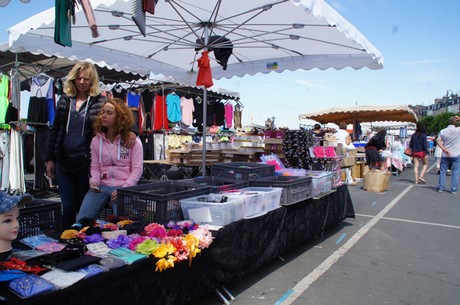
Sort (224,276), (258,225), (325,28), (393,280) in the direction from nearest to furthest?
(224,276), (258,225), (393,280), (325,28)

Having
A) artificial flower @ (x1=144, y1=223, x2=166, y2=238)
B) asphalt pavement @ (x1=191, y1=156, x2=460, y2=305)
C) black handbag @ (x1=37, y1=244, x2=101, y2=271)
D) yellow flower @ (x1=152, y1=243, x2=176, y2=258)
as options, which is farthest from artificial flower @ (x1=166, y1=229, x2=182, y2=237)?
asphalt pavement @ (x1=191, y1=156, x2=460, y2=305)

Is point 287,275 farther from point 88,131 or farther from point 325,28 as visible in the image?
point 325,28

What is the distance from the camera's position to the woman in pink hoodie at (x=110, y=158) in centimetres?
308

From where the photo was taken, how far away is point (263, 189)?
139 inches

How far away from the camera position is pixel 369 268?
383 cm

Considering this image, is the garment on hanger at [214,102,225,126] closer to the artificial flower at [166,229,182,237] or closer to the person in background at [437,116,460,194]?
the person in background at [437,116,460,194]

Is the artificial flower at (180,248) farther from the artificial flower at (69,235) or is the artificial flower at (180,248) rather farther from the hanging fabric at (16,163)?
the hanging fabric at (16,163)

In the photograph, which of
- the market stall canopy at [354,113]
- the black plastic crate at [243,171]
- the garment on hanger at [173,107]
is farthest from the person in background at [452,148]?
the garment on hanger at [173,107]

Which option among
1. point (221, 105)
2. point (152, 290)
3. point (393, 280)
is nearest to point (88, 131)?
point (152, 290)

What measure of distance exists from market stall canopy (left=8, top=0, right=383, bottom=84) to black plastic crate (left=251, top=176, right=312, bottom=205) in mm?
1793

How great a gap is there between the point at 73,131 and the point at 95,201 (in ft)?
2.27

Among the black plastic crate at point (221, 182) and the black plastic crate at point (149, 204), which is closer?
the black plastic crate at point (149, 204)

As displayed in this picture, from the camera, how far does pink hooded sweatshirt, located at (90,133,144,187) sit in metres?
3.12

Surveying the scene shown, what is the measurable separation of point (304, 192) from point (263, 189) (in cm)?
68
